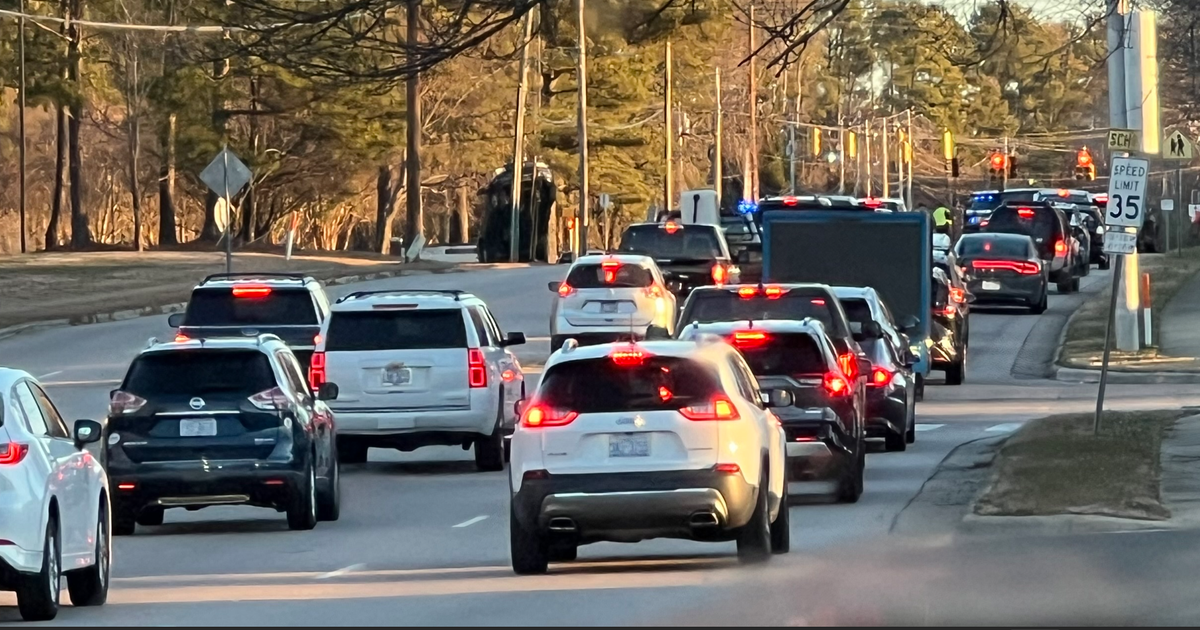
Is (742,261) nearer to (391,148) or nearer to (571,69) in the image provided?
(391,148)

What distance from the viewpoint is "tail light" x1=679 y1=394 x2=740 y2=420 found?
13.9 m

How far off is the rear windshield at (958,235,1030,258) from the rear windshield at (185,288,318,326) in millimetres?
23898

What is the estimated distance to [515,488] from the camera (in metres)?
14.1

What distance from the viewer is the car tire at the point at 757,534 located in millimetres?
14047

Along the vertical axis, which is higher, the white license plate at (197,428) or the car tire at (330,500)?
the white license plate at (197,428)

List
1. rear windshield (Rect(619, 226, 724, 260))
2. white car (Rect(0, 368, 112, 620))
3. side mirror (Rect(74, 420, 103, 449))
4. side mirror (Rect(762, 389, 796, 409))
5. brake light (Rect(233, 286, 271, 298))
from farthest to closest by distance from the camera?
rear windshield (Rect(619, 226, 724, 260)) → brake light (Rect(233, 286, 271, 298)) → side mirror (Rect(762, 389, 796, 409)) → side mirror (Rect(74, 420, 103, 449)) → white car (Rect(0, 368, 112, 620))

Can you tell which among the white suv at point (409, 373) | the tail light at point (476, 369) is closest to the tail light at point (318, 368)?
the white suv at point (409, 373)

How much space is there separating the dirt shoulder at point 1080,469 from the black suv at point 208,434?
5457mm

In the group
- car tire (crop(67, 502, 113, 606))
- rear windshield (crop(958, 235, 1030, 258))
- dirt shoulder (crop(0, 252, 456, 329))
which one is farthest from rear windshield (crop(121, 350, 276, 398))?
rear windshield (crop(958, 235, 1030, 258))

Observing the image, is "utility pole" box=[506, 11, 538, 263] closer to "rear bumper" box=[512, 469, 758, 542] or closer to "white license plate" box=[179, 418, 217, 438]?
"white license plate" box=[179, 418, 217, 438]

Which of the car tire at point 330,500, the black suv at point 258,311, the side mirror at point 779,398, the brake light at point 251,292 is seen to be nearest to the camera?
the side mirror at point 779,398

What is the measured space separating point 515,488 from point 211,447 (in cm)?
391

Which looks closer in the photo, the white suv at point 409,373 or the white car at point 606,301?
the white suv at point 409,373

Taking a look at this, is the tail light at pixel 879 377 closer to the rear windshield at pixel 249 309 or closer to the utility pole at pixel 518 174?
the rear windshield at pixel 249 309
